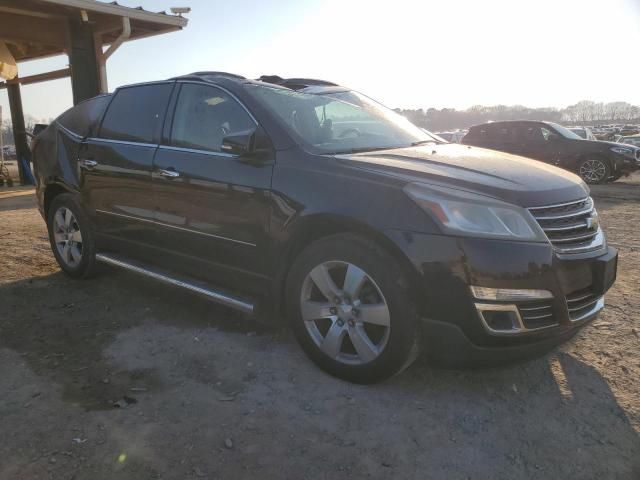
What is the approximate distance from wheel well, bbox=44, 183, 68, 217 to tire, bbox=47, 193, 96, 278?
5cm

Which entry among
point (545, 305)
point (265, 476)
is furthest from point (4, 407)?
point (545, 305)

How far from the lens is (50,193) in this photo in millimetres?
4891

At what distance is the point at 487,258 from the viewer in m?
2.37

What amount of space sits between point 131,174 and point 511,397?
3.06 meters

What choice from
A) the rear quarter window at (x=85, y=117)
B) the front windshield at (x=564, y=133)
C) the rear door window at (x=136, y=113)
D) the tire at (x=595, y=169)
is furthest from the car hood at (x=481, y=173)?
the tire at (x=595, y=169)

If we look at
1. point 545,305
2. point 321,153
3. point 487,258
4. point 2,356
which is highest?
point 321,153

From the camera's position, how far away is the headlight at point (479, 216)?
7.97 feet

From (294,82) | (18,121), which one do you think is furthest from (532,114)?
(294,82)

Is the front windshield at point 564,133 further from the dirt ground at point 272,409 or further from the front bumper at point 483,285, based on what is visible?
the front bumper at point 483,285

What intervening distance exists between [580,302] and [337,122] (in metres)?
1.92

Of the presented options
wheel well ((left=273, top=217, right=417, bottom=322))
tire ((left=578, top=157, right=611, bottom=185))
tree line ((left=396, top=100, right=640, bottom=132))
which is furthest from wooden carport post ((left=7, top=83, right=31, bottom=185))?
tree line ((left=396, top=100, right=640, bottom=132))

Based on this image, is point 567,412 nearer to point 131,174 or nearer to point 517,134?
point 131,174

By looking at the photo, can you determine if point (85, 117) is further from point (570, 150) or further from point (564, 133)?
point (564, 133)

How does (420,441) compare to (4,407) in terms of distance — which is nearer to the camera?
(420,441)
